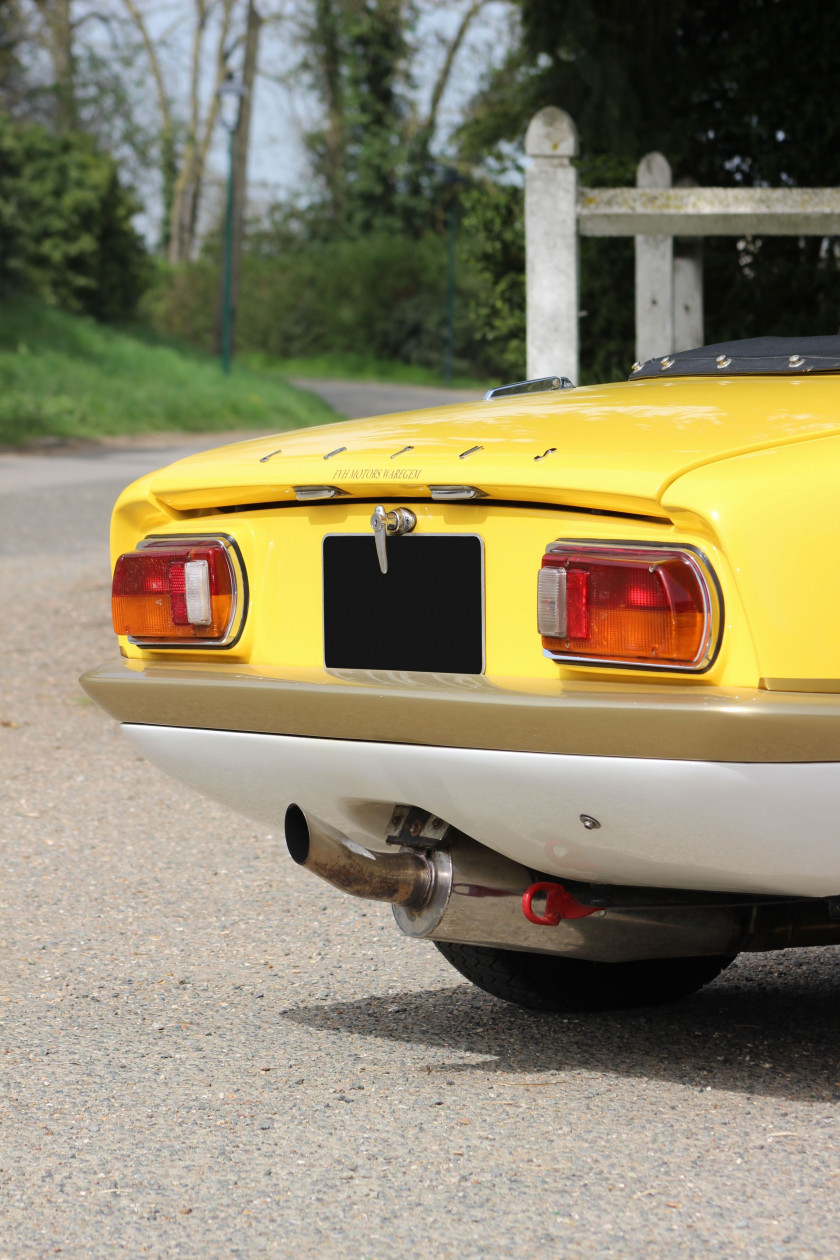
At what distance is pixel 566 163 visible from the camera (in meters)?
7.42

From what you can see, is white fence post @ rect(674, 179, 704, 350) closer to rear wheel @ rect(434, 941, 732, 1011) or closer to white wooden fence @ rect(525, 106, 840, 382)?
white wooden fence @ rect(525, 106, 840, 382)


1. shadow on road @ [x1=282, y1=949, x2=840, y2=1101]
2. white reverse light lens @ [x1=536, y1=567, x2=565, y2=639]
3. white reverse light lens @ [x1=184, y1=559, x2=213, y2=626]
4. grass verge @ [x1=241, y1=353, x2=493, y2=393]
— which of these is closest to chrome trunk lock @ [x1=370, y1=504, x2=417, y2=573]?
white reverse light lens @ [x1=536, y1=567, x2=565, y2=639]

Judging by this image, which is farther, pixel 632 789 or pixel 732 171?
pixel 732 171

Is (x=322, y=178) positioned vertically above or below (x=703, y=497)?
above

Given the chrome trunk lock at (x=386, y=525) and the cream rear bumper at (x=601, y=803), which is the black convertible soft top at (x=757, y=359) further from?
the cream rear bumper at (x=601, y=803)

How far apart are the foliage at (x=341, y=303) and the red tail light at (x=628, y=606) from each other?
47.3 m

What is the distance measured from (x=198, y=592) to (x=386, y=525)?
476 mm

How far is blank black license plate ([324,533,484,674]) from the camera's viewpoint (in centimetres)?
293

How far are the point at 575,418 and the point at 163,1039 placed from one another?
60.8 inches

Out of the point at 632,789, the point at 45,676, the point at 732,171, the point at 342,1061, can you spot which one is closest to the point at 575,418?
the point at 632,789

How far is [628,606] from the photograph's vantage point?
273 centimetres

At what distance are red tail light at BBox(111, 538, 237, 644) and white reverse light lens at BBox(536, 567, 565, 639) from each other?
0.73 meters

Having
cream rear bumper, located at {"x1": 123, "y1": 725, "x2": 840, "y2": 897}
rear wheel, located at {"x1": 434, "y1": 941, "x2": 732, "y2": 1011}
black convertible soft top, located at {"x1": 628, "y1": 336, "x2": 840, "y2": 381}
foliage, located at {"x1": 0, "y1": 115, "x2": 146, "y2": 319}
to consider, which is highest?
foliage, located at {"x1": 0, "y1": 115, "x2": 146, "y2": 319}

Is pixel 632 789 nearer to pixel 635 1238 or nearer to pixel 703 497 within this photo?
pixel 703 497
